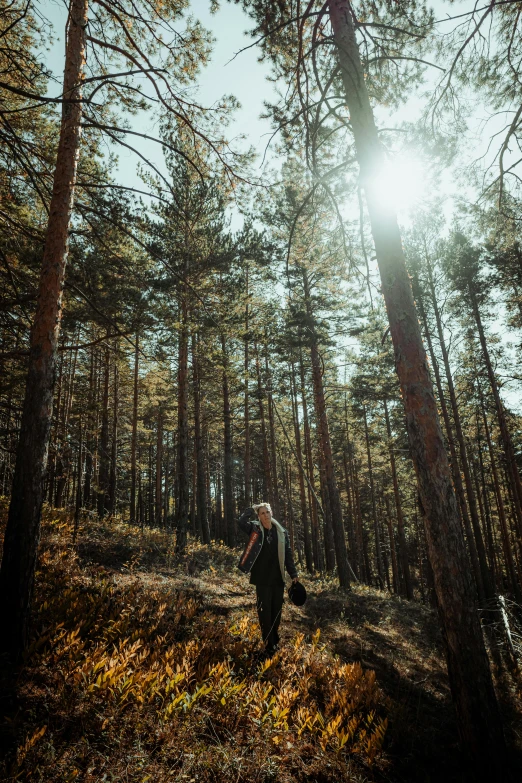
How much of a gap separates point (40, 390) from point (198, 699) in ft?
12.2

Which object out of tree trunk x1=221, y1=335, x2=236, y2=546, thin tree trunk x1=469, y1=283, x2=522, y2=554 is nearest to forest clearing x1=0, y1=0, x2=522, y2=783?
tree trunk x1=221, y1=335, x2=236, y2=546

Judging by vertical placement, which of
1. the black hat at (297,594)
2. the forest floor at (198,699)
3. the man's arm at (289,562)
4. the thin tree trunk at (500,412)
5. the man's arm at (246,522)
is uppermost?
the thin tree trunk at (500,412)

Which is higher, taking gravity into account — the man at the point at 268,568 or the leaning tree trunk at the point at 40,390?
the leaning tree trunk at the point at 40,390

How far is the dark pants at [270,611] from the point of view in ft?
16.8

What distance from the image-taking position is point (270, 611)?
17.0ft

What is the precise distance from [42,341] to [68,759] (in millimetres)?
3926

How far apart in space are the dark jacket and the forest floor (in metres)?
1.03

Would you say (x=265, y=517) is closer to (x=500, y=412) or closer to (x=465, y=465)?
(x=465, y=465)

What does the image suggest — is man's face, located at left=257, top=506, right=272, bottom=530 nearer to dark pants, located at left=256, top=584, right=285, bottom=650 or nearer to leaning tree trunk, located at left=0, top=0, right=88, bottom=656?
dark pants, located at left=256, top=584, right=285, bottom=650

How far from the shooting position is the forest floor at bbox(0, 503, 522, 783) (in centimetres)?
275

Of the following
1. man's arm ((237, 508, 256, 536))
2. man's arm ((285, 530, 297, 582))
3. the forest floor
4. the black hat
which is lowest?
the forest floor

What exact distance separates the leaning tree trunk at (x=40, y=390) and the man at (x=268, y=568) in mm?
2707

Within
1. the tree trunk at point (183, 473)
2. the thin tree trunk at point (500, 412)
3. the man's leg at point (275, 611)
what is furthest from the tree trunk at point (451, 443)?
the man's leg at point (275, 611)

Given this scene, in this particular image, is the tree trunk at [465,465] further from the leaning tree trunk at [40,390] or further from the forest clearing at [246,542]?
the leaning tree trunk at [40,390]
